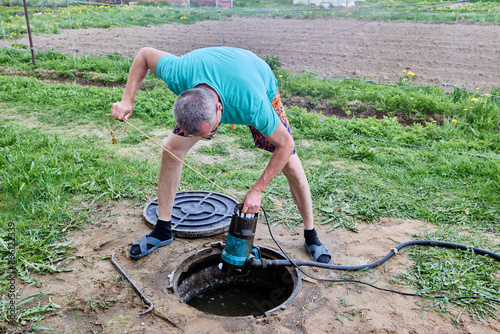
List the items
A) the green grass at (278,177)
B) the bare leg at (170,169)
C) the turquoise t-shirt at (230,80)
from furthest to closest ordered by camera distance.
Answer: the green grass at (278,177)
the bare leg at (170,169)
the turquoise t-shirt at (230,80)

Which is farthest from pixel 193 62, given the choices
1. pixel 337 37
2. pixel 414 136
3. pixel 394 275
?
pixel 337 37

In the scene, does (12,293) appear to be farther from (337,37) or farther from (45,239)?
(337,37)

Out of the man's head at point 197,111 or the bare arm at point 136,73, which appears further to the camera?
the bare arm at point 136,73

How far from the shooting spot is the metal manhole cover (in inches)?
124

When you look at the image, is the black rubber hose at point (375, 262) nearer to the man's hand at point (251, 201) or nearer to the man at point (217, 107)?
the man at point (217, 107)

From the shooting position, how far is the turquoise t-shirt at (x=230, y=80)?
2.16 meters

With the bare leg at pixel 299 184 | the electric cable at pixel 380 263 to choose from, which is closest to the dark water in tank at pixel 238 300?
the electric cable at pixel 380 263

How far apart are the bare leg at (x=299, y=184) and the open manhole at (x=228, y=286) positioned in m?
0.37

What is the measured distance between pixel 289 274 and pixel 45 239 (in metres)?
1.83

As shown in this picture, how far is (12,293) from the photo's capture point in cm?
242

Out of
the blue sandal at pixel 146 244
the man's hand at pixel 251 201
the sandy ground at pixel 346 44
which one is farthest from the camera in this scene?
the sandy ground at pixel 346 44

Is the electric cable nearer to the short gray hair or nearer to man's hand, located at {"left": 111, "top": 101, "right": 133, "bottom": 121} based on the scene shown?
the short gray hair

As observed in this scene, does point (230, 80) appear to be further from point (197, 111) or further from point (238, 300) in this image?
point (238, 300)

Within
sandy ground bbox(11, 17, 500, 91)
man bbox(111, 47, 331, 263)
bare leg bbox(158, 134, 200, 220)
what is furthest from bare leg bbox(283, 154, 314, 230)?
sandy ground bbox(11, 17, 500, 91)
